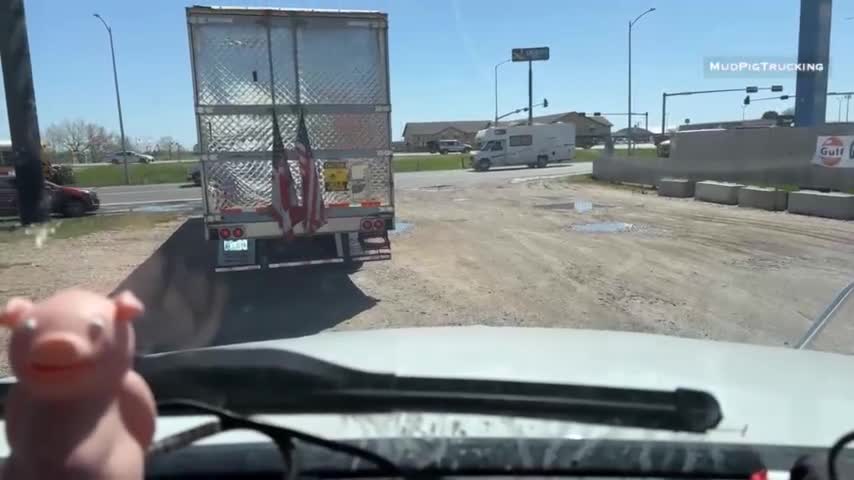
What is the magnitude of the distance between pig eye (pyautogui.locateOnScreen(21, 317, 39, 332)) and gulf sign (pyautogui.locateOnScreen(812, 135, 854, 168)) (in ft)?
80.0

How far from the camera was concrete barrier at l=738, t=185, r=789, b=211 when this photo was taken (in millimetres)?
Answer: 18734

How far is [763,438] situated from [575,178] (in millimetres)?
33723

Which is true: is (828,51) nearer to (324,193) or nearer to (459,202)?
(459,202)

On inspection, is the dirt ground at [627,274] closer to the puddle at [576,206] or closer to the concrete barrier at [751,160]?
the puddle at [576,206]

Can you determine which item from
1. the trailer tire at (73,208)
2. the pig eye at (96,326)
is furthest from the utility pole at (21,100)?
the pig eye at (96,326)

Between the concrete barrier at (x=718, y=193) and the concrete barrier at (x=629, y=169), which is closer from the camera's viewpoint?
the concrete barrier at (x=718, y=193)

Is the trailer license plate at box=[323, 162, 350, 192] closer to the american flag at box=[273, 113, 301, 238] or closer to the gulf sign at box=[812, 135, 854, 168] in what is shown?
the american flag at box=[273, 113, 301, 238]

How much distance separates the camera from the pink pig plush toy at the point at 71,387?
1.01 m

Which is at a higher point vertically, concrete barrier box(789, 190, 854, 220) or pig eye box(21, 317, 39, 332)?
pig eye box(21, 317, 39, 332)

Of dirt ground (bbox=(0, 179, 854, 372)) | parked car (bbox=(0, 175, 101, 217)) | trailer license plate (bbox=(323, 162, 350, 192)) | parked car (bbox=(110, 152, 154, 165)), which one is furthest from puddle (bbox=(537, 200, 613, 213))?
parked car (bbox=(110, 152, 154, 165))

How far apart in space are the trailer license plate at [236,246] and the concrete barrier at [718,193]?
15.5 metres

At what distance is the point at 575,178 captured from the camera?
34.8 meters

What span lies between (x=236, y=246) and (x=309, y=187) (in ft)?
5.06

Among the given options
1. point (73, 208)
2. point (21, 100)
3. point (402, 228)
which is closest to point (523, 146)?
point (73, 208)
